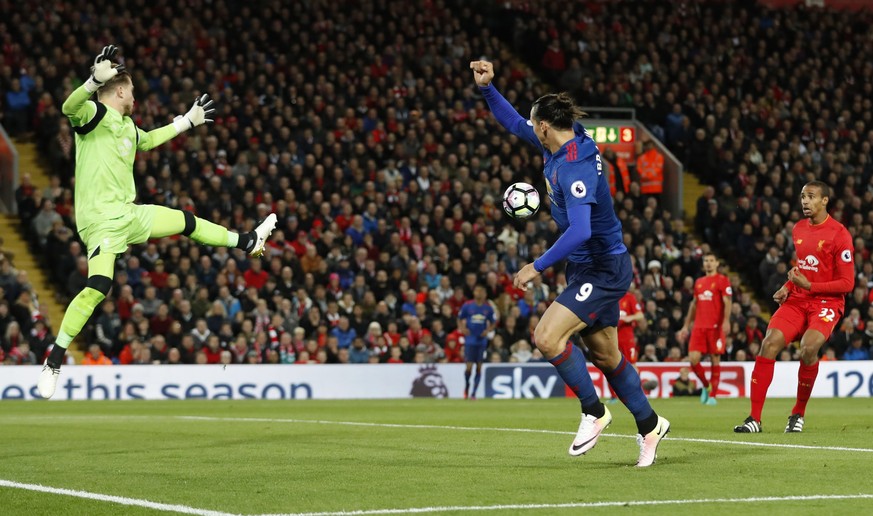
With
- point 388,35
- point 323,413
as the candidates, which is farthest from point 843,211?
point 323,413

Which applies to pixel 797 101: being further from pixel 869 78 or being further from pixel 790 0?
pixel 790 0

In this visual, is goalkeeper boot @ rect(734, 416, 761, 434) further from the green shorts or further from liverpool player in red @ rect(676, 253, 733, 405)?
liverpool player in red @ rect(676, 253, 733, 405)

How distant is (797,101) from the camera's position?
33.4m

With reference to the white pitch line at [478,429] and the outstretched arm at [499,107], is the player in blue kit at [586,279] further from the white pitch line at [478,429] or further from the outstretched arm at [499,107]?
the white pitch line at [478,429]

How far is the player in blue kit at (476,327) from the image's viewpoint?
22891 mm

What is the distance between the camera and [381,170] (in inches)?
1077

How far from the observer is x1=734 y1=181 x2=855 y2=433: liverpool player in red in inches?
476

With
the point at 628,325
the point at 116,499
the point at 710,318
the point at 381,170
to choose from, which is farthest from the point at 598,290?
the point at 381,170

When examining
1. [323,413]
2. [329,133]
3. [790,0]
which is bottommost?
[323,413]

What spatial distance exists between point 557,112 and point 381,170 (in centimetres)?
1894

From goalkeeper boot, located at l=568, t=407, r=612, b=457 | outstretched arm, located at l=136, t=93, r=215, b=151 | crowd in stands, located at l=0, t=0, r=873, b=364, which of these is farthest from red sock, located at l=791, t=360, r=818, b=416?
crowd in stands, located at l=0, t=0, r=873, b=364

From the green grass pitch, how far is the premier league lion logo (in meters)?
8.47

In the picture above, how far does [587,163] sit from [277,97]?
1966 centimetres

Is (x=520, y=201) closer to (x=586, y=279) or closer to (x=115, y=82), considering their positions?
(x=586, y=279)
